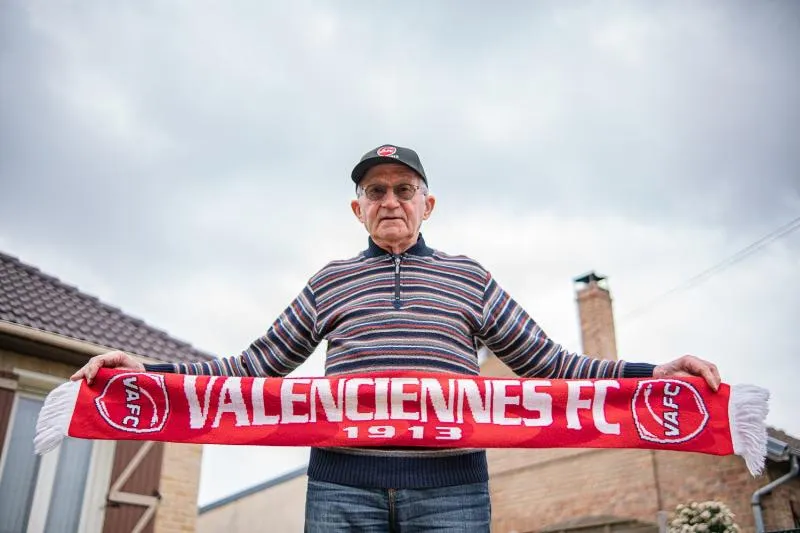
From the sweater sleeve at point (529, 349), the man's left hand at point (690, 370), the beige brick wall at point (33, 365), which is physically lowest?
the man's left hand at point (690, 370)

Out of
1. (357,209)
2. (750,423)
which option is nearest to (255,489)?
(357,209)

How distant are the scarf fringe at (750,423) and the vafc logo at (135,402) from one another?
6.16 feet

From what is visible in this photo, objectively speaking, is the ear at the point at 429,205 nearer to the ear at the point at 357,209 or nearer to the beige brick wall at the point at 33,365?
the ear at the point at 357,209

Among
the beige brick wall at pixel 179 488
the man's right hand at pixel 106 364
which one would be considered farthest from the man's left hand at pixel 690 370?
the beige brick wall at pixel 179 488

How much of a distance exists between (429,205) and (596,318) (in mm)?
15038

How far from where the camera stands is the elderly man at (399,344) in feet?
6.52

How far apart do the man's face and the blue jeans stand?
2.71 ft

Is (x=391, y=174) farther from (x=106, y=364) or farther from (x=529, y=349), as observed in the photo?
(x=106, y=364)

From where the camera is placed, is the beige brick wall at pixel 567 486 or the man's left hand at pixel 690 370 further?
the beige brick wall at pixel 567 486

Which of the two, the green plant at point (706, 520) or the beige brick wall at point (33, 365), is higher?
the beige brick wall at point (33, 365)

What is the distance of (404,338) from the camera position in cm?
219

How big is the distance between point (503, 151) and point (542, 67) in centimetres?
130

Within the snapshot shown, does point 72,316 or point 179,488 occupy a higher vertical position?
point 72,316

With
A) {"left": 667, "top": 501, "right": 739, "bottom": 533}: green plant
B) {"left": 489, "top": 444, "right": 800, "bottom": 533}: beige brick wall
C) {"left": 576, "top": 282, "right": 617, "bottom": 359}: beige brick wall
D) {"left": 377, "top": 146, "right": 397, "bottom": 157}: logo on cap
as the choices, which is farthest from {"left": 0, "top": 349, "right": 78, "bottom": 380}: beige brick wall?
{"left": 576, "top": 282, "right": 617, "bottom": 359}: beige brick wall
